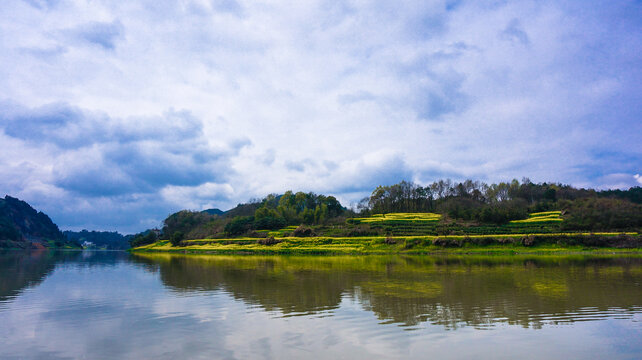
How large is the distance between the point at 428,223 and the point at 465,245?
18744mm

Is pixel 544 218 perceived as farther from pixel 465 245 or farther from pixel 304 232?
pixel 304 232

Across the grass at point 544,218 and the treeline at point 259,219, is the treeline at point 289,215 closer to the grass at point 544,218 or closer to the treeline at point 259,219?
the treeline at point 259,219

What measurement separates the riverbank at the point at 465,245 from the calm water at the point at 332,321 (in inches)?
1202

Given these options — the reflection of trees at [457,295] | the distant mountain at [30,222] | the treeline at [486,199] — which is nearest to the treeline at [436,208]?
the treeline at [486,199]

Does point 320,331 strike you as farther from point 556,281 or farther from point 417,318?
point 556,281

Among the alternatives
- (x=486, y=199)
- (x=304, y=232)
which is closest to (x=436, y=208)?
(x=486, y=199)

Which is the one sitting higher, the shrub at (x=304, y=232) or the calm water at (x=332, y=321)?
the shrub at (x=304, y=232)

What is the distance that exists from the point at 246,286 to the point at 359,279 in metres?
6.99

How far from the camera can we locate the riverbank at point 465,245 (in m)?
45.3

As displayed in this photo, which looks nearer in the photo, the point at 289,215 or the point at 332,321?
the point at 332,321

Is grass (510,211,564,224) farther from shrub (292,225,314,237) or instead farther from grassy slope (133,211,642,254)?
shrub (292,225,314,237)

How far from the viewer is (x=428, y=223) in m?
68.2

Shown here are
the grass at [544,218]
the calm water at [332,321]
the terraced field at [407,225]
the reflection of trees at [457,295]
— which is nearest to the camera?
the calm water at [332,321]

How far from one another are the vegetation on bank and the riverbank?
0.54 feet
